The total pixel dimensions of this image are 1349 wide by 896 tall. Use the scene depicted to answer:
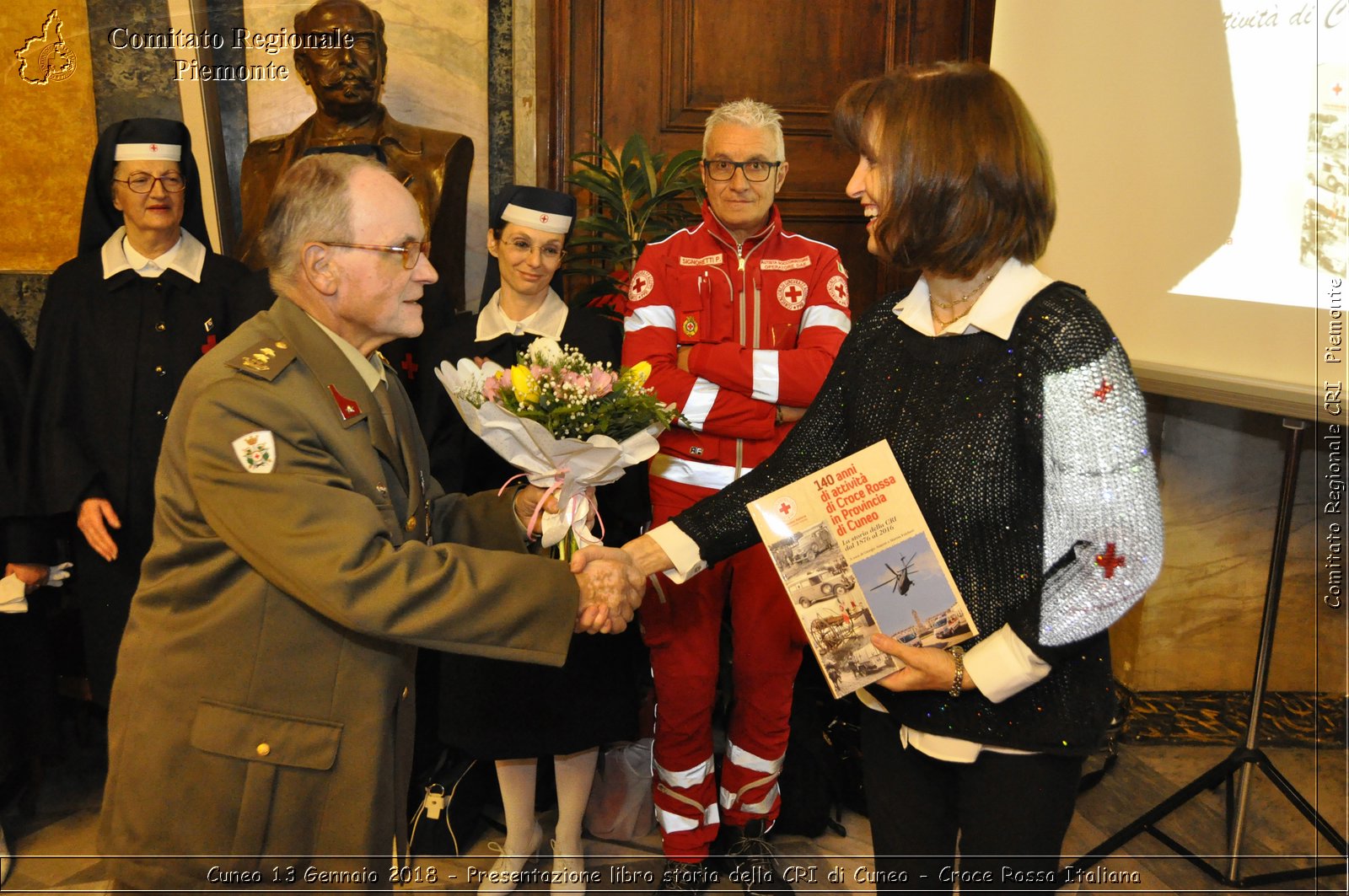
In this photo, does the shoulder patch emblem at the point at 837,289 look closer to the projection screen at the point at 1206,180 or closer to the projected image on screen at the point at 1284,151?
the projection screen at the point at 1206,180

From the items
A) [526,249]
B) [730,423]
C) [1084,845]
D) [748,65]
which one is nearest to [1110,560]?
[730,423]

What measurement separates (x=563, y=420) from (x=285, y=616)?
0.78m

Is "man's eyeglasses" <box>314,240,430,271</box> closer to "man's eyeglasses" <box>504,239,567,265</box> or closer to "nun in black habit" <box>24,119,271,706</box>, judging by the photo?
"man's eyeglasses" <box>504,239,567,265</box>

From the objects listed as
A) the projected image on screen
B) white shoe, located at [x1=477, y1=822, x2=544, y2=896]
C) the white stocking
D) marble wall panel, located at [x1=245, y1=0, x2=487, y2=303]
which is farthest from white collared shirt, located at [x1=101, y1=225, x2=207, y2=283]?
the projected image on screen

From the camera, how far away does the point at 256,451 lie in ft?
5.57

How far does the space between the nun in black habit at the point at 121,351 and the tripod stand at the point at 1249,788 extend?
316 centimetres

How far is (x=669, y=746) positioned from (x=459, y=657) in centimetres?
68

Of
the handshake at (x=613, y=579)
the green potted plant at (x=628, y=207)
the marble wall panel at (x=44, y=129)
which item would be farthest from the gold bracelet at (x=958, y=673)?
the marble wall panel at (x=44, y=129)

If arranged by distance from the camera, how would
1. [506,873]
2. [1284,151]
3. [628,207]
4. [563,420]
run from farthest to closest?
1. [628,207]
2. [506,873]
3. [1284,151]
4. [563,420]

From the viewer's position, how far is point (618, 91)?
4.48m

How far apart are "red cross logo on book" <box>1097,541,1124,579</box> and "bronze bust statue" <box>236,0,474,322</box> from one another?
2.67m

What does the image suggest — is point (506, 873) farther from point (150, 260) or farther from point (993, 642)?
point (150, 260)

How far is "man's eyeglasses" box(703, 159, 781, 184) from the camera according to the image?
3234 millimetres

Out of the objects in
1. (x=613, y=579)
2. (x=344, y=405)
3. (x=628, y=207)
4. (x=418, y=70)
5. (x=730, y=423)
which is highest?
(x=418, y=70)
